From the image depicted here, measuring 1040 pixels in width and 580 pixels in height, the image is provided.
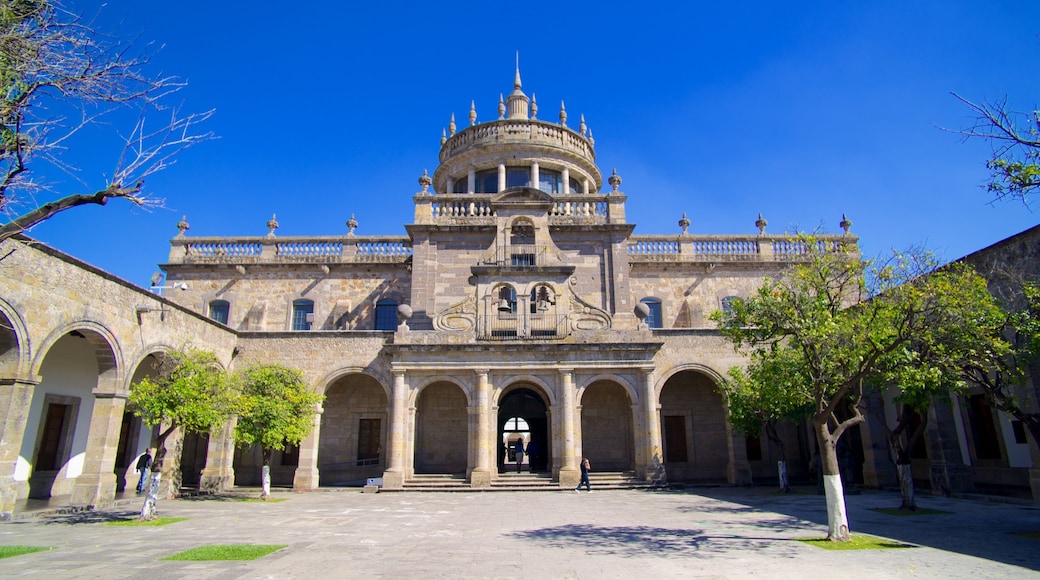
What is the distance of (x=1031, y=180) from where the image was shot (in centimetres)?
832

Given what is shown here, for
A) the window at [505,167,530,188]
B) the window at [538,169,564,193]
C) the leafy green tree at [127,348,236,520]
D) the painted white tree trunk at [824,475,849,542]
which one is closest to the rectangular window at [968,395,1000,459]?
the painted white tree trunk at [824,475,849,542]

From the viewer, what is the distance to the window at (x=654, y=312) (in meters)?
27.8

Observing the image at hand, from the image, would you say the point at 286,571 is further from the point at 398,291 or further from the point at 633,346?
the point at 398,291

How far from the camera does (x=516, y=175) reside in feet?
101

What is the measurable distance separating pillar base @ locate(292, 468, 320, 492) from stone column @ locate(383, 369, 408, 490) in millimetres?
2921

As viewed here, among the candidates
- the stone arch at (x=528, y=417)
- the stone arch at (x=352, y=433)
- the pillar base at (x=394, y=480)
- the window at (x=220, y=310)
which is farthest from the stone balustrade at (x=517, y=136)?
the pillar base at (x=394, y=480)

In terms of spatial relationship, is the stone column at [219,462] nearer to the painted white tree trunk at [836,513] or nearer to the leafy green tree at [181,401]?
the leafy green tree at [181,401]

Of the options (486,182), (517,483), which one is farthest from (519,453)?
(486,182)

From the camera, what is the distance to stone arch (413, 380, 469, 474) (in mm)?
24516

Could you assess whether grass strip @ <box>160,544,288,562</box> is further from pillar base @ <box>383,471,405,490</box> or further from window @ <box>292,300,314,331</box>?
window @ <box>292,300,314,331</box>

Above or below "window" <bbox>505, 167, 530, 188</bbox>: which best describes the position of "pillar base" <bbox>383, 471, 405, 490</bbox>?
below

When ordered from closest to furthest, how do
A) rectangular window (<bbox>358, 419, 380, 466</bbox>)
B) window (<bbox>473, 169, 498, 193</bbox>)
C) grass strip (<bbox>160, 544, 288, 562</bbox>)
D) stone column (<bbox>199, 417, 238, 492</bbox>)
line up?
grass strip (<bbox>160, 544, 288, 562</bbox>)
stone column (<bbox>199, 417, 238, 492</bbox>)
rectangular window (<bbox>358, 419, 380, 466</bbox>)
window (<bbox>473, 169, 498, 193</bbox>)

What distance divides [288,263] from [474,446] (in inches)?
514

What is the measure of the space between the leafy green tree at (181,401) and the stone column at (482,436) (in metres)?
8.47
